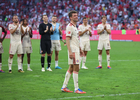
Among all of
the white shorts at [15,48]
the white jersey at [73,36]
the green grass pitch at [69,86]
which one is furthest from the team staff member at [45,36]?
the white jersey at [73,36]

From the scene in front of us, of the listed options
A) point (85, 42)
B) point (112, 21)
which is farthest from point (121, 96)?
point (112, 21)

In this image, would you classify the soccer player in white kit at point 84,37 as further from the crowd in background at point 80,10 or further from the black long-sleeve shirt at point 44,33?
the crowd in background at point 80,10

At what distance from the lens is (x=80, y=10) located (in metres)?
42.2

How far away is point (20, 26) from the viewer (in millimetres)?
9617

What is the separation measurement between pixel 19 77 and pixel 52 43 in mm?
2982

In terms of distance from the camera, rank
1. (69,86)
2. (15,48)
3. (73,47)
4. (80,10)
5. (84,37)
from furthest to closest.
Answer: (80,10) → (84,37) → (15,48) → (69,86) → (73,47)

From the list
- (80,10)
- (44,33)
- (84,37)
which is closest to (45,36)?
(44,33)

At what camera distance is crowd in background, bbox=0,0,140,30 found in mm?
35584

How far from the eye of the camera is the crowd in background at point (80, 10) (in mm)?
35584

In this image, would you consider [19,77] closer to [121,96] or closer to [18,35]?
[18,35]

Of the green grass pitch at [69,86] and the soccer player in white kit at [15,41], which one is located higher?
the soccer player in white kit at [15,41]

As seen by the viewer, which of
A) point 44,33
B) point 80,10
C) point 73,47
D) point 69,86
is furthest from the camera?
point 80,10

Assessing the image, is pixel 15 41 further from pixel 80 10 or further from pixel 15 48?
pixel 80 10

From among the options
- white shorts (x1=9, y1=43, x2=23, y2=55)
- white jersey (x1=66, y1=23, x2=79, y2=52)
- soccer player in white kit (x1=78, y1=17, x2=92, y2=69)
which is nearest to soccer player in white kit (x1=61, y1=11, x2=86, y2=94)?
white jersey (x1=66, y1=23, x2=79, y2=52)
